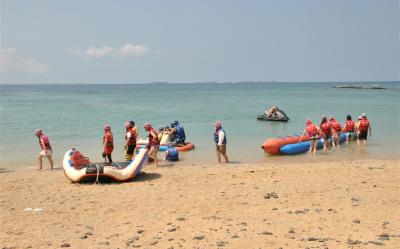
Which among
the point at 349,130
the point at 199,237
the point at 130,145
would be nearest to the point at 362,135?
the point at 349,130

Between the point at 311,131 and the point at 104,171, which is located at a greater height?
the point at 311,131

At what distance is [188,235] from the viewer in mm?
5594

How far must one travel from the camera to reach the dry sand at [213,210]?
5445 millimetres

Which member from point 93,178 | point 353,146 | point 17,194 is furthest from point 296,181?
point 353,146

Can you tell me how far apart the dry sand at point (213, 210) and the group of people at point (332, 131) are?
11.8 feet

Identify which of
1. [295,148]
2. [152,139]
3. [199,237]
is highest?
[152,139]

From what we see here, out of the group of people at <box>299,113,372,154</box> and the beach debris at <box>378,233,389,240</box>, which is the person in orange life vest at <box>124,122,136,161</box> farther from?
the beach debris at <box>378,233,389,240</box>

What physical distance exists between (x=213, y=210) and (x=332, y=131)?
28.0 ft

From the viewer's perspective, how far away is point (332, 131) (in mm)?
14086

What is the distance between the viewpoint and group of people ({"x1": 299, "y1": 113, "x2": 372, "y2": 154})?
529 inches

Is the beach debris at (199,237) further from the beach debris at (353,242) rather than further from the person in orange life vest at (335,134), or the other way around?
the person in orange life vest at (335,134)

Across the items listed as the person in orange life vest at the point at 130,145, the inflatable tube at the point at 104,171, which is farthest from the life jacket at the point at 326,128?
the inflatable tube at the point at 104,171

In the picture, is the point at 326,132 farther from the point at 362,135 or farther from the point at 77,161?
the point at 77,161

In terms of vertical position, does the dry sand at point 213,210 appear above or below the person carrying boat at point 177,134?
below
